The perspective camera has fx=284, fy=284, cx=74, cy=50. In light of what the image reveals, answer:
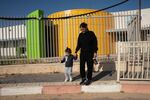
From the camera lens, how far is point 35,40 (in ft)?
39.1

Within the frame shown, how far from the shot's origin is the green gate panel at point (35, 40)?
37.9ft

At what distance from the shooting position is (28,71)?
11477 millimetres

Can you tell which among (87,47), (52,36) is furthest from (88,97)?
(52,36)

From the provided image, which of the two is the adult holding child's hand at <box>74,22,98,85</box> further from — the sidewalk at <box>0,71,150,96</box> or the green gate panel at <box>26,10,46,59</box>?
the green gate panel at <box>26,10,46,59</box>

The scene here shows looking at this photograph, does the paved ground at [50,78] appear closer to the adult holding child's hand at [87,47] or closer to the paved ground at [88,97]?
the adult holding child's hand at [87,47]

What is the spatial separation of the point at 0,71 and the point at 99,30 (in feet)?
14.7

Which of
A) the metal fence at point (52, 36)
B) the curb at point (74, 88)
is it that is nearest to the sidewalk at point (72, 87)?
the curb at point (74, 88)

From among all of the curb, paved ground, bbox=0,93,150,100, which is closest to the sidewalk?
the curb

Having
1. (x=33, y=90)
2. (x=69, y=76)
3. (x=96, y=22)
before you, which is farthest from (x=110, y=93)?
(x=96, y=22)

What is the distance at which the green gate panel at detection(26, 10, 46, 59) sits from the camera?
1154cm

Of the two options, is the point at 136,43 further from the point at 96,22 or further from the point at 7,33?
the point at 7,33

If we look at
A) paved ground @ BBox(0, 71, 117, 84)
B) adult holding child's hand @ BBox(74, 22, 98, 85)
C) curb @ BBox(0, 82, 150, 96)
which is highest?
adult holding child's hand @ BBox(74, 22, 98, 85)

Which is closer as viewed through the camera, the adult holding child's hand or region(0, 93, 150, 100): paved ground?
region(0, 93, 150, 100): paved ground

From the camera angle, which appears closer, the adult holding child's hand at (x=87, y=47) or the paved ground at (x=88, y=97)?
the paved ground at (x=88, y=97)
